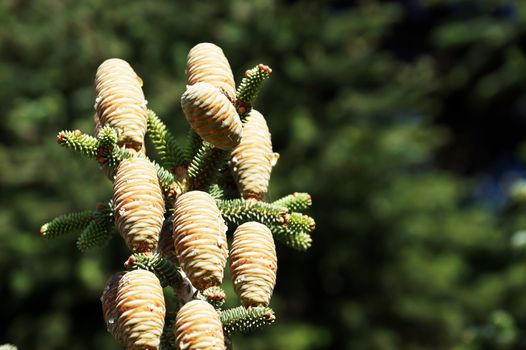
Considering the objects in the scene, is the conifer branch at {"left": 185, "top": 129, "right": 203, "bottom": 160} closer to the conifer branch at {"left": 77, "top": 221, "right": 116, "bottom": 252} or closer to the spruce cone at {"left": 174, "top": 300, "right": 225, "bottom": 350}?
the conifer branch at {"left": 77, "top": 221, "right": 116, "bottom": 252}

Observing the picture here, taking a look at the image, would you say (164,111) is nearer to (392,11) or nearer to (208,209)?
(392,11)

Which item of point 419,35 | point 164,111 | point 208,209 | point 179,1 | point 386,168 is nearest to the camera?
point 208,209

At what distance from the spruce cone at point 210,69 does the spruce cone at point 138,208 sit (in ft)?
0.65

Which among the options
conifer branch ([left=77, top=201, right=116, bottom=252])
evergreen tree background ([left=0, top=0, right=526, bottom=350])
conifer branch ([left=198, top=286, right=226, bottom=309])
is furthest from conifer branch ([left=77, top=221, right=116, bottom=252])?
evergreen tree background ([left=0, top=0, right=526, bottom=350])

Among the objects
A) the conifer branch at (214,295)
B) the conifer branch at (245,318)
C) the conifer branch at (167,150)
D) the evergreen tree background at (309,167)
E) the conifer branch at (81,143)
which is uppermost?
the evergreen tree background at (309,167)

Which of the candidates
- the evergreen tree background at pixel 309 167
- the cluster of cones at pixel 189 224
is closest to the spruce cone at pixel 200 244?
the cluster of cones at pixel 189 224

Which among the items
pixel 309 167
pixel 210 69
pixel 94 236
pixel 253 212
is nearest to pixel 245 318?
pixel 253 212

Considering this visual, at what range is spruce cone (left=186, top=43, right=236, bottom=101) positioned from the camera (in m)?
1.17

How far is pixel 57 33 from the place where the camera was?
578 cm

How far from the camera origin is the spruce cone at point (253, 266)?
103 cm

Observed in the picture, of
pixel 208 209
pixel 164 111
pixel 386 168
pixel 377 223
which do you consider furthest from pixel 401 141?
pixel 208 209

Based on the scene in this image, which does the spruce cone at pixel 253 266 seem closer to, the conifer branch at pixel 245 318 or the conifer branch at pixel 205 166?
the conifer branch at pixel 245 318

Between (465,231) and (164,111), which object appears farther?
(465,231)

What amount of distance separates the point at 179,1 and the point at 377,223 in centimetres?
246
